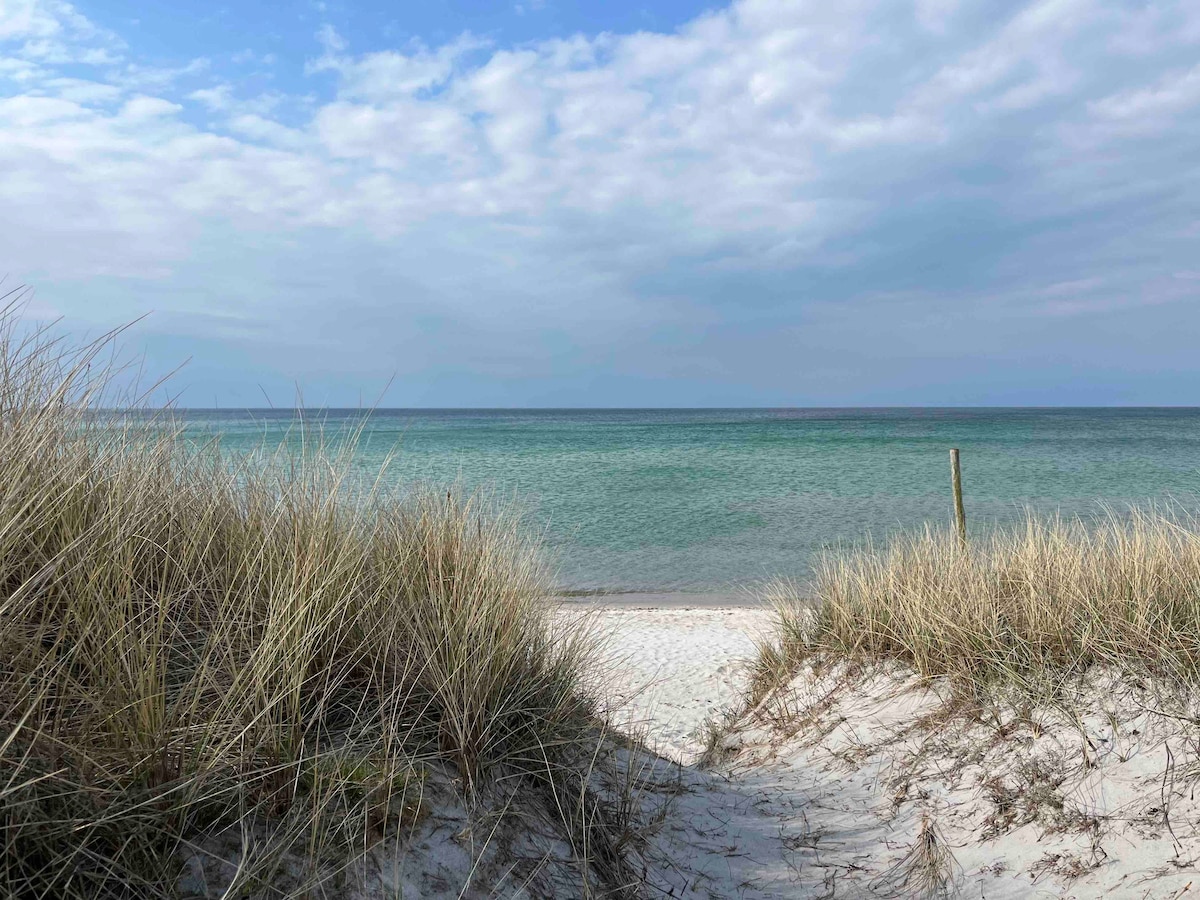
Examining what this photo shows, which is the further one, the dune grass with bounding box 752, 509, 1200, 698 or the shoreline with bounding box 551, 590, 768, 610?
the shoreline with bounding box 551, 590, 768, 610

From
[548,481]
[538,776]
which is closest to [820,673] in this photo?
[538,776]

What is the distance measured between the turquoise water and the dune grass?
2267 millimetres

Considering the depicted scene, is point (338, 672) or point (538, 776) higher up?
point (338, 672)

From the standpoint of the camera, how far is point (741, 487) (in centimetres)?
2566

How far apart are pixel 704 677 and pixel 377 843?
5.93 m

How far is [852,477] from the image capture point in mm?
27281

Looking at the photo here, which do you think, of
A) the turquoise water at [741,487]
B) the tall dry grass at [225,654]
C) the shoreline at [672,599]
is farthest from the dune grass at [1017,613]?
the shoreline at [672,599]

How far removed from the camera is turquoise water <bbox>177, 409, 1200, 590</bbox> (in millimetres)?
14055

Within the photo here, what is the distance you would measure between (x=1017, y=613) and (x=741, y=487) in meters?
21.0

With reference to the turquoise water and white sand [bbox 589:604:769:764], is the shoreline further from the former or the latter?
the turquoise water

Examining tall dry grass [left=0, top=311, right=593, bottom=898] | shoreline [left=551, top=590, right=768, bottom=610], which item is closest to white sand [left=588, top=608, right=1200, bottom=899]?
tall dry grass [left=0, top=311, right=593, bottom=898]

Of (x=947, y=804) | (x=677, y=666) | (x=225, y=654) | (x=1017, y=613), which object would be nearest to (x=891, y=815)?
(x=947, y=804)

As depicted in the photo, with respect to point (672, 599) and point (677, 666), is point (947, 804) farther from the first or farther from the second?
point (672, 599)

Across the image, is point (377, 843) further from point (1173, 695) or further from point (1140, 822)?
point (1173, 695)
